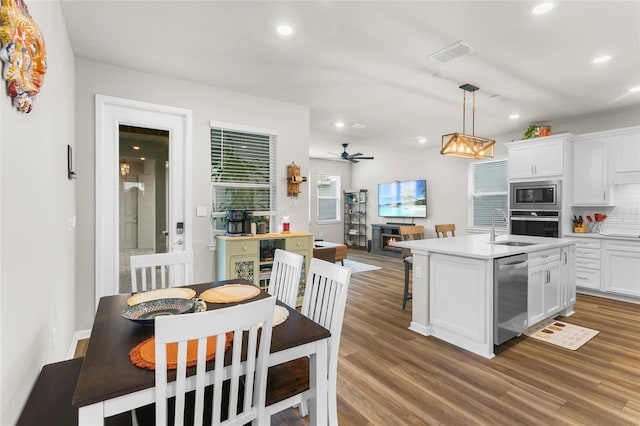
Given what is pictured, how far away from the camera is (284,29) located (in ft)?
8.41

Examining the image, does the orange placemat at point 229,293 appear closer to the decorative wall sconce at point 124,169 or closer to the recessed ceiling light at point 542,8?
the decorative wall sconce at point 124,169

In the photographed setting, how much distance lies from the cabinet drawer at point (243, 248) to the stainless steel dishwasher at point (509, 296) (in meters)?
2.48

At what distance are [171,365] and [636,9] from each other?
3.64 m

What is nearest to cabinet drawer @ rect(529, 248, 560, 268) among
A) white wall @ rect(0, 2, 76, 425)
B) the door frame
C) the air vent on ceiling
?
the air vent on ceiling

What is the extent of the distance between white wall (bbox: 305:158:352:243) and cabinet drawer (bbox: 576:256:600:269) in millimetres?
5589

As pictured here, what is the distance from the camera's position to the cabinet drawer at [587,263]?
15.0 ft

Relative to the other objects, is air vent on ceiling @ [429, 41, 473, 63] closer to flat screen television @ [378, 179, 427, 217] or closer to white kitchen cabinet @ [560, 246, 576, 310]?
white kitchen cabinet @ [560, 246, 576, 310]

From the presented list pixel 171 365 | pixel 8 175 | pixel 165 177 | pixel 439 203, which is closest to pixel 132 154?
pixel 165 177

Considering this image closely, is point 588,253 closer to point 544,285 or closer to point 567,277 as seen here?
point 567,277

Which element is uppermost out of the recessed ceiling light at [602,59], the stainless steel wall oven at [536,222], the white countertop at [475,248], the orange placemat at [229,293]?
the recessed ceiling light at [602,59]

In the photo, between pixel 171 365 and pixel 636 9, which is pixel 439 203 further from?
pixel 171 365

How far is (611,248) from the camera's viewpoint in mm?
4438

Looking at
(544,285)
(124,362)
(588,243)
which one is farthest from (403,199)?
(124,362)

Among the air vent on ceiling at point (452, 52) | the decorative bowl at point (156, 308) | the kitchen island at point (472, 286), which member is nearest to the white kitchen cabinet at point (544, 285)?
the kitchen island at point (472, 286)
